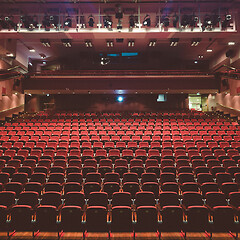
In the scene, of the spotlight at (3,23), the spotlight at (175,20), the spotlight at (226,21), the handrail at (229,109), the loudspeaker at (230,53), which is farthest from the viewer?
the handrail at (229,109)

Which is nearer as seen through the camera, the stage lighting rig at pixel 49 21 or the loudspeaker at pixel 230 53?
the stage lighting rig at pixel 49 21

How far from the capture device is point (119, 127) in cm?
755

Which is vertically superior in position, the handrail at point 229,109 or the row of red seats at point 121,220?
the handrail at point 229,109

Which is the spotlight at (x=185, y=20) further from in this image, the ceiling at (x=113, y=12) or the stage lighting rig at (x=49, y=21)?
the stage lighting rig at (x=49, y=21)

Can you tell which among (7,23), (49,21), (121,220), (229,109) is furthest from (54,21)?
(229,109)

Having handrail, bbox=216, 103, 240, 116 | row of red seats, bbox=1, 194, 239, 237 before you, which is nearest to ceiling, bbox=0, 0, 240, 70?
handrail, bbox=216, 103, 240, 116

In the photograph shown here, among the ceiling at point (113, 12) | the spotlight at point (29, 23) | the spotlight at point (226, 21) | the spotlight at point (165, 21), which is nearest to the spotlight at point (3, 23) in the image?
the ceiling at point (113, 12)

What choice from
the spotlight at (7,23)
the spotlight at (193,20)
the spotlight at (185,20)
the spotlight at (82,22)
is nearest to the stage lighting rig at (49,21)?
the spotlight at (82,22)

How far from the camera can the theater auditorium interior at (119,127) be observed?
2740 millimetres

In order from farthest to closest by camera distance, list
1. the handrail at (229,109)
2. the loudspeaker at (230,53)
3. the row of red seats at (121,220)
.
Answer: the handrail at (229,109) → the loudspeaker at (230,53) → the row of red seats at (121,220)

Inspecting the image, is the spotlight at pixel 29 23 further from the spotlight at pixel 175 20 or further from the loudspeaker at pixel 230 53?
the loudspeaker at pixel 230 53

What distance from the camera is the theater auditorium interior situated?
274 centimetres

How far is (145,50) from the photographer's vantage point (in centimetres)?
1154

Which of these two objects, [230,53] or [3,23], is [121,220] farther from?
[230,53]
